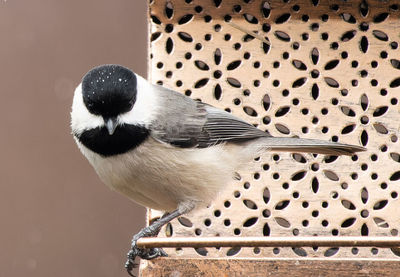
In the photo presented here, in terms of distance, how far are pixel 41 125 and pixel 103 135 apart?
3.42 feet

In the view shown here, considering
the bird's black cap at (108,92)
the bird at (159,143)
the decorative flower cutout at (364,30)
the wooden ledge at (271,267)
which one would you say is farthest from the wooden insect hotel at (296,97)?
the bird's black cap at (108,92)

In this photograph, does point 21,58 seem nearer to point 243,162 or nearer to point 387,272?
point 243,162

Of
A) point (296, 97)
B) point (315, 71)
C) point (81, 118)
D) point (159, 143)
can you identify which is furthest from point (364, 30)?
point (81, 118)

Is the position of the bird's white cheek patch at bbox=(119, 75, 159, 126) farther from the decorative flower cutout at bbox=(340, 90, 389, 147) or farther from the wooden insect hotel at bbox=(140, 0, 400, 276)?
the decorative flower cutout at bbox=(340, 90, 389, 147)

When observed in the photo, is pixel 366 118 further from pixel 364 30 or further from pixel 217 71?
pixel 217 71

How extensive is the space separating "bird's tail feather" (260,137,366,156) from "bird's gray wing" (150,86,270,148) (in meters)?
0.05

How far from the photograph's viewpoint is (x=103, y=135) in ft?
9.68

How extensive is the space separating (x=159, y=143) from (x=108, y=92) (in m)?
0.28

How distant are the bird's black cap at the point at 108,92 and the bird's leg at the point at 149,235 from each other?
45cm

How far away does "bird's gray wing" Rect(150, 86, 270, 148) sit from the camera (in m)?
3.13

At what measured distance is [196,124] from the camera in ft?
10.6

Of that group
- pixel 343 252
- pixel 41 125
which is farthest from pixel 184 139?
pixel 41 125

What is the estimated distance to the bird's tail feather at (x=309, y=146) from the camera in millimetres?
3209

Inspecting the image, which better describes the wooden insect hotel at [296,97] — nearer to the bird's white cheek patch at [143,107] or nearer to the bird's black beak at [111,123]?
the bird's white cheek patch at [143,107]
